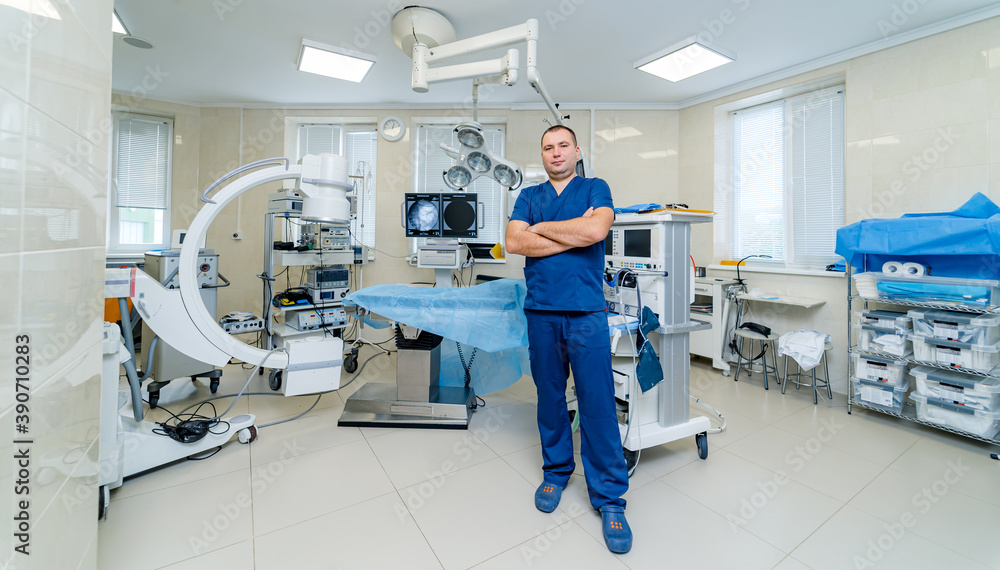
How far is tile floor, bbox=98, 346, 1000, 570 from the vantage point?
55.6 inches

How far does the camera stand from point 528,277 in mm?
1733

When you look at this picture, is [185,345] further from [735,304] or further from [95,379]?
[735,304]

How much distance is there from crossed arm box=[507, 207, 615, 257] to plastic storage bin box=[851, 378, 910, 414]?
7.97ft

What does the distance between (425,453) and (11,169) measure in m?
1.86

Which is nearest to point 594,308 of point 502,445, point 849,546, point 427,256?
point 502,445

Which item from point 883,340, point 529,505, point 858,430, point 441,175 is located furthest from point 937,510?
point 441,175

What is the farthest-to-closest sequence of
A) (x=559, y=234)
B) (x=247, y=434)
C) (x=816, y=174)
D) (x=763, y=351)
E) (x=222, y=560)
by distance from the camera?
(x=816, y=174) < (x=763, y=351) < (x=247, y=434) < (x=559, y=234) < (x=222, y=560)

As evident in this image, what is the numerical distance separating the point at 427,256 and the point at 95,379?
220 cm

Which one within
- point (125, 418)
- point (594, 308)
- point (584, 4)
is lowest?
point (125, 418)

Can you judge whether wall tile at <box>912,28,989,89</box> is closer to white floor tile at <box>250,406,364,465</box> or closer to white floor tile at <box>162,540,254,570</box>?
white floor tile at <box>250,406,364,465</box>

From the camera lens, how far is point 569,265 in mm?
1620

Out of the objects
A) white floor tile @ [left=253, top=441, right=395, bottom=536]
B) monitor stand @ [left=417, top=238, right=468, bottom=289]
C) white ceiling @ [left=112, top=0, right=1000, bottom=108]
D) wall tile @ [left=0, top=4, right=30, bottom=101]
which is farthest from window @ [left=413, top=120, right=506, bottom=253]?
wall tile @ [left=0, top=4, right=30, bottom=101]

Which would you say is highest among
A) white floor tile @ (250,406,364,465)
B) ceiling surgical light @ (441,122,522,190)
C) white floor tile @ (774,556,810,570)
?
ceiling surgical light @ (441,122,522,190)

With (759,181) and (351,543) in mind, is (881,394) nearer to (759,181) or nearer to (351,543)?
(759,181)
